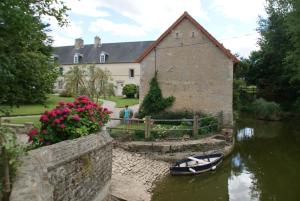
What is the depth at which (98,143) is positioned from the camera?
8.93m

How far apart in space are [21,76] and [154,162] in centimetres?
954

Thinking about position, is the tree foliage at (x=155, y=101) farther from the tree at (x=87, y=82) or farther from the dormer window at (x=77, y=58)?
the dormer window at (x=77, y=58)

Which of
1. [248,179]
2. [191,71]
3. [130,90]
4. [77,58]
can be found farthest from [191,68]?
[77,58]

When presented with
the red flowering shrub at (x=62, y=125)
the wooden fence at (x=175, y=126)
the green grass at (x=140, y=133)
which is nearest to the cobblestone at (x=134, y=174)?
the green grass at (x=140, y=133)

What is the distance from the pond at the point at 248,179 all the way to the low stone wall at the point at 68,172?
10.7ft

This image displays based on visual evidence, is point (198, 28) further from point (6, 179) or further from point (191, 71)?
point (6, 179)

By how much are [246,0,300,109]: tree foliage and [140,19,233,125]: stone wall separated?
1379 centimetres

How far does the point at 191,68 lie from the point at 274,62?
20.8m

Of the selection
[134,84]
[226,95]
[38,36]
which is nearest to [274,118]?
[226,95]

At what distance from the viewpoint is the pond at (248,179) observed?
472 inches

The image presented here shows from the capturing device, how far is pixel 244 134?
25531 millimetres

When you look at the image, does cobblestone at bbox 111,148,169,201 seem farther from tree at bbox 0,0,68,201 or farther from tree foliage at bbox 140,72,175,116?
tree foliage at bbox 140,72,175,116

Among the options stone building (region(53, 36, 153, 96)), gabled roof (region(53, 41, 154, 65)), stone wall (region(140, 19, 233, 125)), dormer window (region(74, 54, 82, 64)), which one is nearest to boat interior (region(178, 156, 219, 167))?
stone wall (region(140, 19, 233, 125))

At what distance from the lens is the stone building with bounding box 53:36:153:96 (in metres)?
A: 43.7
